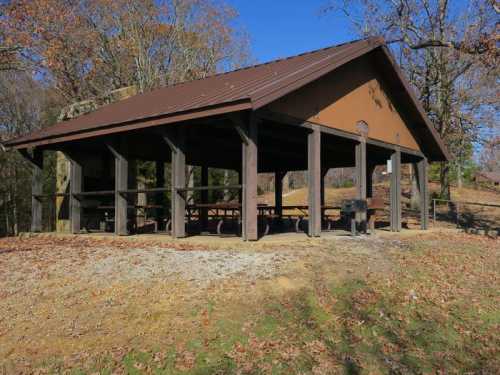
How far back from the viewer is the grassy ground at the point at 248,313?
14.4 ft

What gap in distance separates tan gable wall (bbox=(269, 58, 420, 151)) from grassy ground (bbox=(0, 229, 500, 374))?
3.11 m

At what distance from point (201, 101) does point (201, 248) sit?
2640 mm

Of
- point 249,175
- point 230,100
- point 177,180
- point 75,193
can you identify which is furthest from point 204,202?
point 230,100

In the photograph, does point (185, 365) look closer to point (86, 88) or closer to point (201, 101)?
point (201, 101)

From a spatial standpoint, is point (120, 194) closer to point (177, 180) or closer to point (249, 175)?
point (177, 180)

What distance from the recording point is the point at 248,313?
16.8ft

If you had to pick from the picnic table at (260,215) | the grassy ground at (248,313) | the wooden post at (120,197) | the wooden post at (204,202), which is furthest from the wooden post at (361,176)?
the wooden post at (120,197)

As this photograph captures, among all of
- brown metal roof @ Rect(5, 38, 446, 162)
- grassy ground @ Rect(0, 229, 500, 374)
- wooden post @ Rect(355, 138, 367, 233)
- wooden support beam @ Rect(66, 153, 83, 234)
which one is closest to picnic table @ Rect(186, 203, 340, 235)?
wooden post @ Rect(355, 138, 367, 233)

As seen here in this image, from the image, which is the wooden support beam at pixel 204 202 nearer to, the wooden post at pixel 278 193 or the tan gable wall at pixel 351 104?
the wooden post at pixel 278 193

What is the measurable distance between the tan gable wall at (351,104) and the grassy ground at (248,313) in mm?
3108

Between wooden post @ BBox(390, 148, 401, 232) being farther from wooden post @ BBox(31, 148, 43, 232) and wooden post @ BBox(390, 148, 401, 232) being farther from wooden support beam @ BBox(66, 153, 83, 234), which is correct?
wooden post @ BBox(31, 148, 43, 232)

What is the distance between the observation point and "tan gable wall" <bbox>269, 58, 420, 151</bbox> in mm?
9328

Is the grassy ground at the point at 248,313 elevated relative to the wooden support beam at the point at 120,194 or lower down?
lower down

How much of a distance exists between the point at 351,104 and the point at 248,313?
713cm
